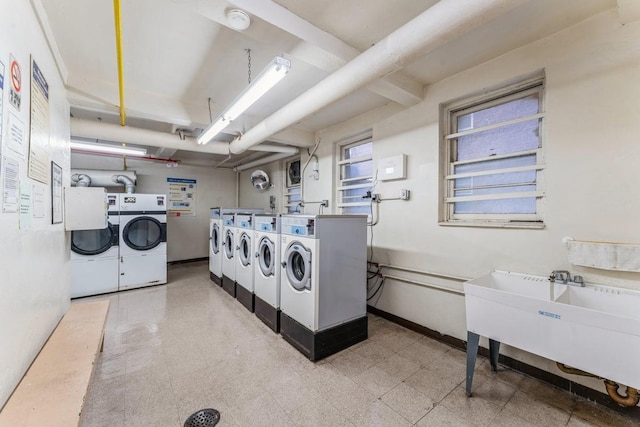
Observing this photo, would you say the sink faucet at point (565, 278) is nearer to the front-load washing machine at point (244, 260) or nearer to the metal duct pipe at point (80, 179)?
the front-load washing machine at point (244, 260)

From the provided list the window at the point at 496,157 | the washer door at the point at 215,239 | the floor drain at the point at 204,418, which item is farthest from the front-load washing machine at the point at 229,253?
the window at the point at 496,157

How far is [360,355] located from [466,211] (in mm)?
1799

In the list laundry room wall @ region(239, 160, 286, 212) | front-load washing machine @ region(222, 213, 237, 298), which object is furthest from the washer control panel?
laundry room wall @ region(239, 160, 286, 212)

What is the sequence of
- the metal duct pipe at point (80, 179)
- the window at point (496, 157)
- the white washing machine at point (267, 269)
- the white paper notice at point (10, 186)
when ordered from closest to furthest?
the white paper notice at point (10, 186) → the window at point (496, 157) → the white washing machine at point (267, 269) → the metal duct pipe at point (80, 179)

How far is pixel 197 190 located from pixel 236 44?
539 cm

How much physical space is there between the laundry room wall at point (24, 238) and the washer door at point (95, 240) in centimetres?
268

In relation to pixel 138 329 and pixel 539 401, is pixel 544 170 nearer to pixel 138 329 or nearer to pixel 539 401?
pixel 539 401

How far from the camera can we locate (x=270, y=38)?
192cm

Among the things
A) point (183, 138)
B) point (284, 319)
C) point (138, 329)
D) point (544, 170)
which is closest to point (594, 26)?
point (544, 170)

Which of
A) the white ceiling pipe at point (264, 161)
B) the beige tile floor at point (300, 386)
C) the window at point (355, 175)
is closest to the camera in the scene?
the beige tile floor at point (300, 386)

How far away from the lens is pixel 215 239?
16.4 ft

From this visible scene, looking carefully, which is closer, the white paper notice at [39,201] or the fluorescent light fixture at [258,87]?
the white paper notice at [39,201]

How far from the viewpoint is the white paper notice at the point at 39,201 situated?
153 centimetres

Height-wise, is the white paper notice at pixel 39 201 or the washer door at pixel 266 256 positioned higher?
the white paper notice at pixel 39 201
